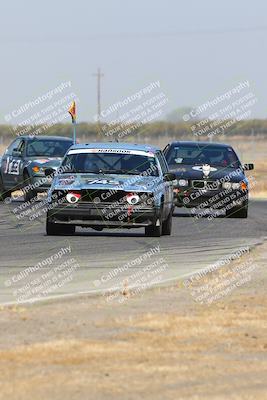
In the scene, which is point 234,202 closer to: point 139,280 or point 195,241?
point 195,241

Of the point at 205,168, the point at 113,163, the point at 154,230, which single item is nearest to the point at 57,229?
the point at 154,230

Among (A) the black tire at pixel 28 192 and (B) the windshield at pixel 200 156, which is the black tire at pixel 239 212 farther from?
(A) the black tire at pixel 28 192

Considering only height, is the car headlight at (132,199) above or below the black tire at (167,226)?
above

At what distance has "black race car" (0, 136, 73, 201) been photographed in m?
32.6

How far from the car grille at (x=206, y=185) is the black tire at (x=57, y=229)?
7.19 m

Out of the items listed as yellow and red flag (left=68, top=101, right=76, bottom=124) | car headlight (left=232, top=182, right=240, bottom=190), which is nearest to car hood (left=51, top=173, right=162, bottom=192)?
car headlight (left=232, top=182, right=240, bottom=190)

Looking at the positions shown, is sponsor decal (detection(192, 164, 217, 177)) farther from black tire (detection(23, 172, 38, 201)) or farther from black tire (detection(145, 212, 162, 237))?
black tire (detection(145, 212, 162, 237))

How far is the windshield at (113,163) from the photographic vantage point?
22406 millimetres

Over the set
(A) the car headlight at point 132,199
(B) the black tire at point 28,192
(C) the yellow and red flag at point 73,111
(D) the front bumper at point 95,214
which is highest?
(A) the car headlight at point 132,199

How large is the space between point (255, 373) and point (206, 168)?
20.6m

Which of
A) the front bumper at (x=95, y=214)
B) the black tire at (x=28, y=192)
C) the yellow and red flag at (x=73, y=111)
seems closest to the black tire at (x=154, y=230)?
the front bumper at (x=95, y=214)

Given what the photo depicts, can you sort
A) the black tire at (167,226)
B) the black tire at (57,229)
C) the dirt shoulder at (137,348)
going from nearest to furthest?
the dirt shoulder at (137,348), the black tire at (57,229), the black tire at (167,226)

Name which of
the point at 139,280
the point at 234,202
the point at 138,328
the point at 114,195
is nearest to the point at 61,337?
the point at 138,328

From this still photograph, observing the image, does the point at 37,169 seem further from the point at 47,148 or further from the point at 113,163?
the point at 113,163
